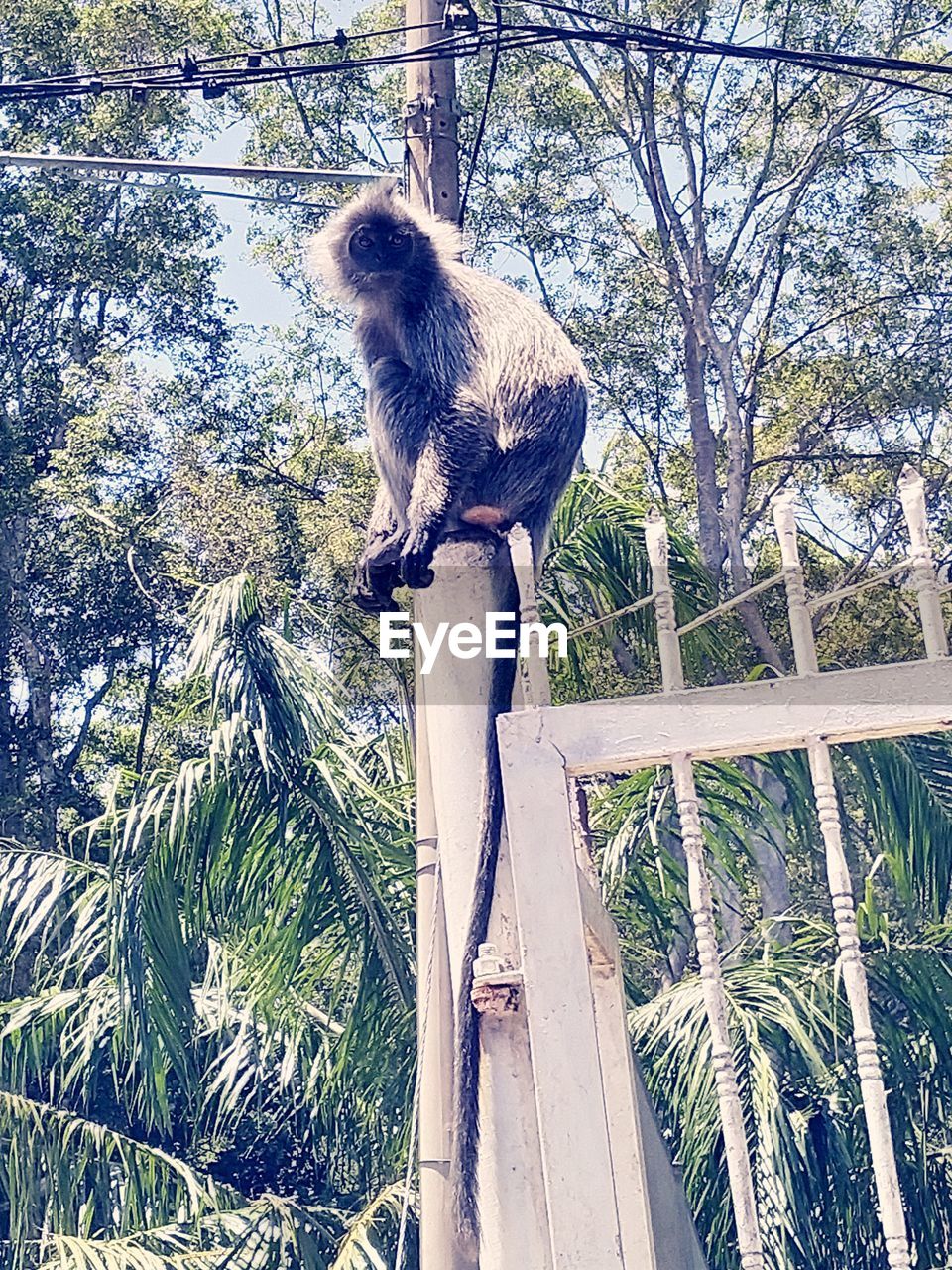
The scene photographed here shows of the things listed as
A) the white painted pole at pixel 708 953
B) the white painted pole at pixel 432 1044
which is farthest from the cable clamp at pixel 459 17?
the white painted pole at pixel 708 953

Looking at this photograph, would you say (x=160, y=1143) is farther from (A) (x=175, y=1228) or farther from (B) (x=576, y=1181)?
(B) (x=576, y=1181)

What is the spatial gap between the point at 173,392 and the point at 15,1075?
711cm

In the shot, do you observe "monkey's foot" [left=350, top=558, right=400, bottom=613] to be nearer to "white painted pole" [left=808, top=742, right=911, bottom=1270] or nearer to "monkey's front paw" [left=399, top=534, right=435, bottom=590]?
"monkey's front paw" [left=399, top=534, right=435, bottom=590]

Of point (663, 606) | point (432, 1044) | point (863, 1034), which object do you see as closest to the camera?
point (863, 1034)

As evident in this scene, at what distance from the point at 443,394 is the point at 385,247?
65cm

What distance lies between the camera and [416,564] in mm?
3938

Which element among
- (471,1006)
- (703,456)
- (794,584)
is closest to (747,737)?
(794,584)

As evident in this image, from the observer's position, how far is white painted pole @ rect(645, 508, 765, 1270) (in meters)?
2.65

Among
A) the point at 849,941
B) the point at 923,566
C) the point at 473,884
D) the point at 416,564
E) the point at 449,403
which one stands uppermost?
the point at 449,403

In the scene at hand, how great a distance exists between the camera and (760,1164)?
5477 mm

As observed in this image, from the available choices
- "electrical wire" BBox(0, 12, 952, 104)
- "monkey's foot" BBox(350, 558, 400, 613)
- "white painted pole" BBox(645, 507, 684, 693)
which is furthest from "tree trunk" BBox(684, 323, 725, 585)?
"white painted pole" BBox(645, 507, 684, 693)

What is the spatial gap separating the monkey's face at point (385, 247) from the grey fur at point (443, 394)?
14 mm

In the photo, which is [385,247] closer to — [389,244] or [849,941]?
[389,244]

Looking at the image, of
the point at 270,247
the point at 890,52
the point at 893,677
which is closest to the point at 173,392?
the point at 270,247
